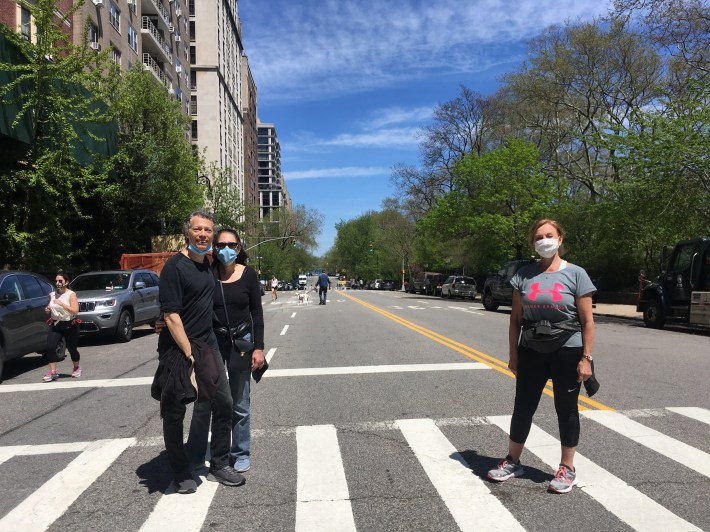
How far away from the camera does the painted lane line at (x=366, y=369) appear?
29.7 ft

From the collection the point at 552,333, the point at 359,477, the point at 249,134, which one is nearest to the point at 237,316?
the point at 359,477

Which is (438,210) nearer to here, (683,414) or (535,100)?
(535,100)

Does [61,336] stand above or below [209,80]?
below

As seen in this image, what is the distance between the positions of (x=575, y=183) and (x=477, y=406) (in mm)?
39725

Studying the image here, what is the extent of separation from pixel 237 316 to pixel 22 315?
22.5 ft

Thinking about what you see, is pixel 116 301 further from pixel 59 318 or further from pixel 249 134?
pixel 249 134

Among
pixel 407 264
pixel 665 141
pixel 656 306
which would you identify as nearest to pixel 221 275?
pixel 656 306

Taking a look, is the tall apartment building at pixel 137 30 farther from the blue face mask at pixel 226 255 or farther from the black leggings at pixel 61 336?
the blue face mask at pixel 226 255

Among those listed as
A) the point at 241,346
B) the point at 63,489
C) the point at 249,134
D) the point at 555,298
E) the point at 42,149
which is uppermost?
the point at 249,134

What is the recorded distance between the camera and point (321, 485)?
430 cm

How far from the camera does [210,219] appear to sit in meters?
4.25

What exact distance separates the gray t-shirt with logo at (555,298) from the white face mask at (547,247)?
14 cm

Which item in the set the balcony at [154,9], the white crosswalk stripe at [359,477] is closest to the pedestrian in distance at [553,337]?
the white crosswalk stripe at [359,477]

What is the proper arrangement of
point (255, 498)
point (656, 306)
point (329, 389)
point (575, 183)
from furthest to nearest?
point (575, 183) < point (656, 306) < point (329, 389) < point (255, 498)
